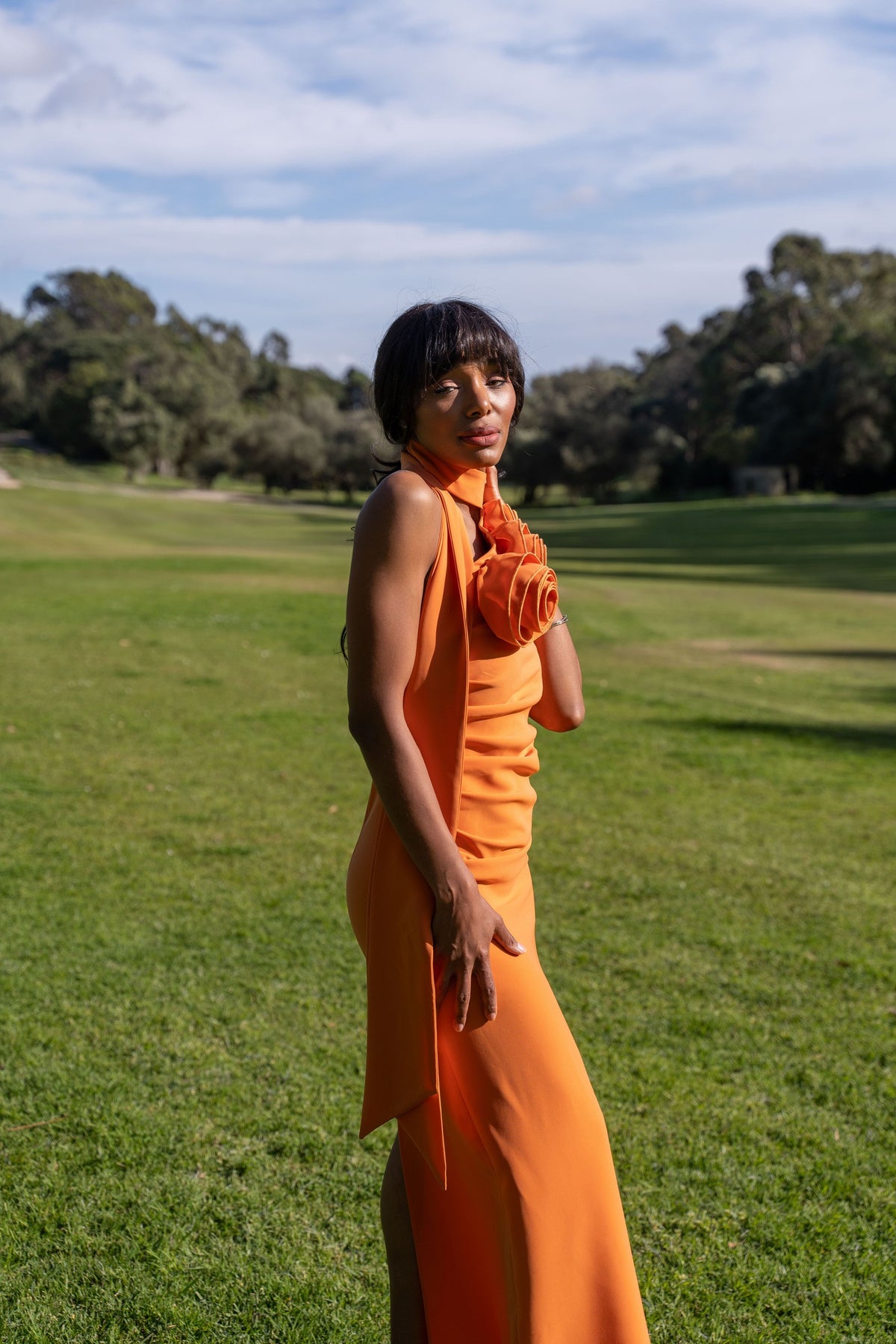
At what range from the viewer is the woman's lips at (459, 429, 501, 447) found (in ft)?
7.10

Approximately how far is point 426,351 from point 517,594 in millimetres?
462

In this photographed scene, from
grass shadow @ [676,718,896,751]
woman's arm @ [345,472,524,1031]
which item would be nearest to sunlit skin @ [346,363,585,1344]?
woman's arm @ [345,472,524,1031]

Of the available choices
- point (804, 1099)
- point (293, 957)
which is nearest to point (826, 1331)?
point (804, 1099)

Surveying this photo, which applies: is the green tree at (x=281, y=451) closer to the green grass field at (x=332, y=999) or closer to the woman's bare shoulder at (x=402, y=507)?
the green grass field at (x=332, y=999)

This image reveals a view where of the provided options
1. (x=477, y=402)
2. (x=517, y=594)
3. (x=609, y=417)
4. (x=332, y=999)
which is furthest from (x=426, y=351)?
(x=609, y=417)

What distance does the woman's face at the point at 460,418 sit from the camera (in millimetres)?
2158

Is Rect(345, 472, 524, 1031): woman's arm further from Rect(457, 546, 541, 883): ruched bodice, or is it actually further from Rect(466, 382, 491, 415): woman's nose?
Rect(466, 382, 491, 415): woman's nose

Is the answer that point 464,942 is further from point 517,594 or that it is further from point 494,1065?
point 517,594

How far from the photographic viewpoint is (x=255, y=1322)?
9.44 feet

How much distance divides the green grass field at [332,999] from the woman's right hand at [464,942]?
4.27 ft

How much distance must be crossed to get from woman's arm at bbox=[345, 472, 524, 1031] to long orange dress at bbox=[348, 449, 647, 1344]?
1.7 inches

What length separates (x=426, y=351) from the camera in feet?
7.01

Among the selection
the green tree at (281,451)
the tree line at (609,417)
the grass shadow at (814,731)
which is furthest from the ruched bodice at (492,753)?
the green tree at (281,451)

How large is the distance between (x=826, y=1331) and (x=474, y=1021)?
1546mm
